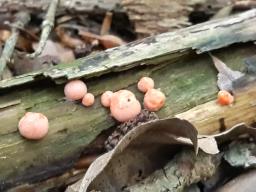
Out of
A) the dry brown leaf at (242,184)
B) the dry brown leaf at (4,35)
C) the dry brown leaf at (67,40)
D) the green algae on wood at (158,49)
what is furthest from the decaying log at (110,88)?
the dry brown leaf at (4,35)

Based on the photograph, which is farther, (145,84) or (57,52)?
(57,52)

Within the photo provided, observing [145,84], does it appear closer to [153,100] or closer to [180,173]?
[153,100]

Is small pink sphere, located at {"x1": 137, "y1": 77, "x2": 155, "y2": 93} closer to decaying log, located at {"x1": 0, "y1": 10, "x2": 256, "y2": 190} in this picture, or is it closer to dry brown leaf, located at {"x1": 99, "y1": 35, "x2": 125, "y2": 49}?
decaying log, located at {"x1": 0, "y1": 10, "x2": 256, "y2": 190}

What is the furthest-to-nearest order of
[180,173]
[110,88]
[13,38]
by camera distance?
[13,38], [110,88], [180,173]

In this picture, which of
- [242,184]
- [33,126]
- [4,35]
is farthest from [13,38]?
[242,184]

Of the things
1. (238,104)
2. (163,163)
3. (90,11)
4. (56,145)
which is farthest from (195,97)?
(90,11)
